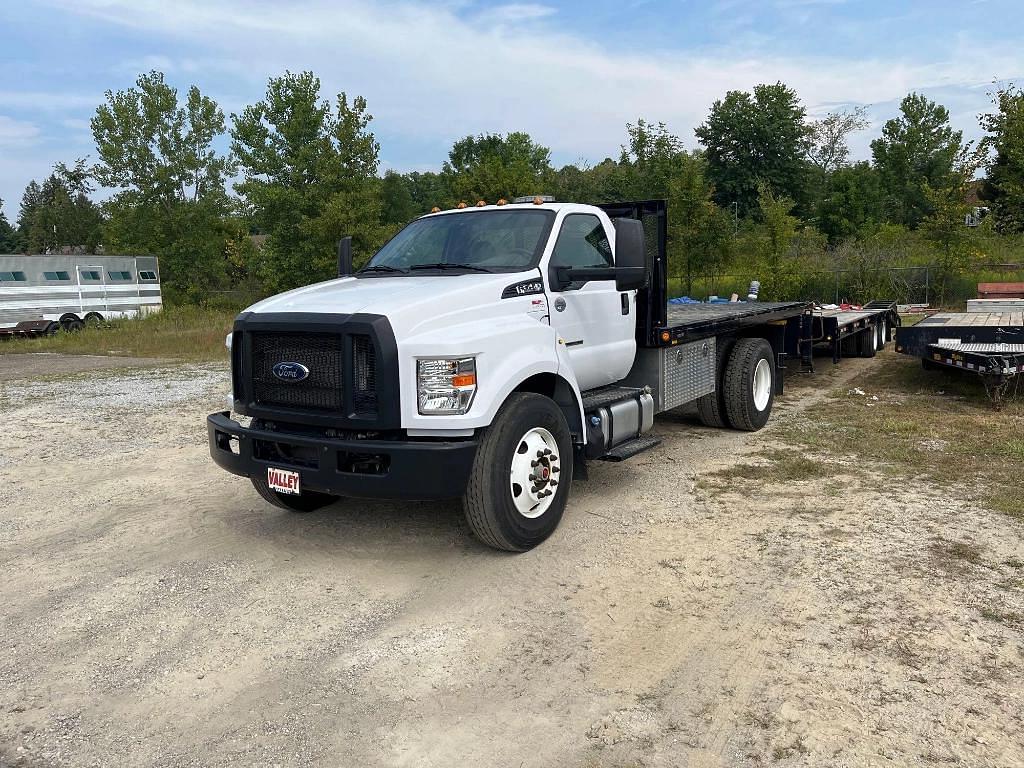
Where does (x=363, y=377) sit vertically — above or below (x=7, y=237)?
below

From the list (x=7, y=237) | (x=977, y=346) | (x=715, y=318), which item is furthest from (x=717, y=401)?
(x=7, y=237)

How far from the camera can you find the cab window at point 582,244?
593cm

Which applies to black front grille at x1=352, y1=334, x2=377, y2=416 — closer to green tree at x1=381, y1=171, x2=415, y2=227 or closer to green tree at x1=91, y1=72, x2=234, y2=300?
green tree at x1=91, y1=72, x2=234, y2=300

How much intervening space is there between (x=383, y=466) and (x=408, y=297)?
101 cm

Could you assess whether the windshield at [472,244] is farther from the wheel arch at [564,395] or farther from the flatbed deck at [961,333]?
the flatbed deck at [961,333]

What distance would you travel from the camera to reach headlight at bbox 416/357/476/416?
4.55m

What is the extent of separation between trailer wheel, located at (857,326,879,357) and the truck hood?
402 inches

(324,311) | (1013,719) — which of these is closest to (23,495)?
(324,311)

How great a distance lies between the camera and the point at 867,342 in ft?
46.3

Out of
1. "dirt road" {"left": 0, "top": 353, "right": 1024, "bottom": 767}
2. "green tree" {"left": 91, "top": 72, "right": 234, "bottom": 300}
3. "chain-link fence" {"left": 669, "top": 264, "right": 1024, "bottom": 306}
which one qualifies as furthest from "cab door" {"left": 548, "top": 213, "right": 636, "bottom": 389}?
"green tree" {"left": 91, "top": 72, "right": 234, "bottom": 300}

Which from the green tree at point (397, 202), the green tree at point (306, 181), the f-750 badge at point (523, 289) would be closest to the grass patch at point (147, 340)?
the green tree at point (306, 181)

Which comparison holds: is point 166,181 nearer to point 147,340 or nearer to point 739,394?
point 147,340

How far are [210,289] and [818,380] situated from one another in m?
30.4

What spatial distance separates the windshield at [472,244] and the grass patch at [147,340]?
13340 mm
